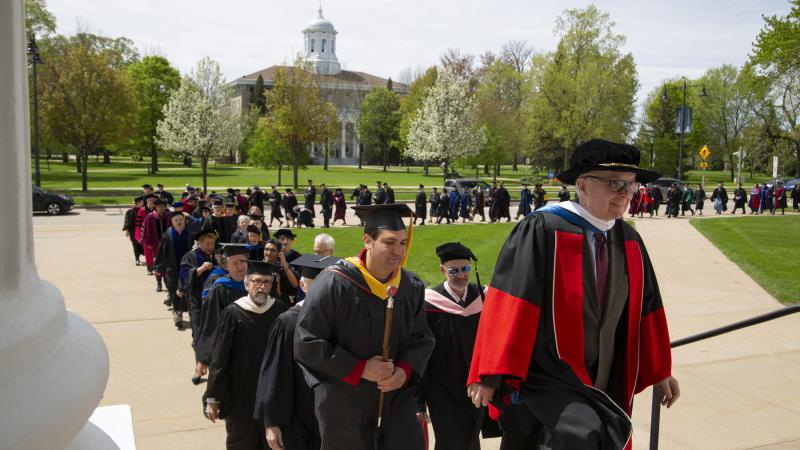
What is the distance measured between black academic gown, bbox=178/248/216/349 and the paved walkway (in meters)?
0.68

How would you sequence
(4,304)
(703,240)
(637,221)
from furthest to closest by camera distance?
(637,221) < (703,240) < (4,304)

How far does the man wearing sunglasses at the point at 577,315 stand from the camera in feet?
11.3

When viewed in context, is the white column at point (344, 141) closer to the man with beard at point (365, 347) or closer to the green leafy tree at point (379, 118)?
the green leafy tree at point (379, 118)

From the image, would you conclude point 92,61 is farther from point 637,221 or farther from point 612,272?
point 612,272

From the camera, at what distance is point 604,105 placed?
4500 cm

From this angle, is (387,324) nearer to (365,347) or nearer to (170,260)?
(365,347)

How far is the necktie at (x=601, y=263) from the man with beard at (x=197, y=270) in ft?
18.9

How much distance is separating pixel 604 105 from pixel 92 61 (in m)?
30.3

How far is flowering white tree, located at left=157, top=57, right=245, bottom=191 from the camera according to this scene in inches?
1726

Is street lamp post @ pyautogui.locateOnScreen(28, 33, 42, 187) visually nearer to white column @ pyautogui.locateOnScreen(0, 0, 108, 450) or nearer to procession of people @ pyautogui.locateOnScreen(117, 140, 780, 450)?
procession of people @ pyautogui.locateOnScreen(117, 140, 780, 450)

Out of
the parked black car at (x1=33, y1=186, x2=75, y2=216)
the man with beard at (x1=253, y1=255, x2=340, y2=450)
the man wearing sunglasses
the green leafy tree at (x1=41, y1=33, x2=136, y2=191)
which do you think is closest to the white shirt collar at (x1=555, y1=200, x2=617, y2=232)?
the man wearing sunglasses

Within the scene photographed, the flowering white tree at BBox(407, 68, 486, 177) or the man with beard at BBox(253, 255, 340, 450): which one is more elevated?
the flowering white tree at BBox(407, 68, 486, 177)

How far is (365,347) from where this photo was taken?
4035 millimetres

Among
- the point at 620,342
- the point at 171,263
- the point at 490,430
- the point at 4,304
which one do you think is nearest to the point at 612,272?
the point at 620,342
